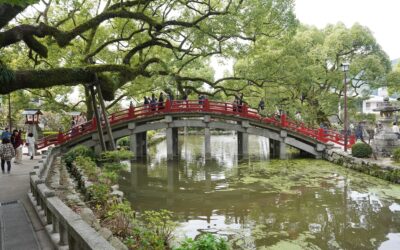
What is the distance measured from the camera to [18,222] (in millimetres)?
7730

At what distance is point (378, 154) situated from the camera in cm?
1961

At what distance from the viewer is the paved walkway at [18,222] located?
6.34 m

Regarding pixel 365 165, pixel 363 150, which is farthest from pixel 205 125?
pixel 365 165

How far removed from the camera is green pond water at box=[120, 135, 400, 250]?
951cm

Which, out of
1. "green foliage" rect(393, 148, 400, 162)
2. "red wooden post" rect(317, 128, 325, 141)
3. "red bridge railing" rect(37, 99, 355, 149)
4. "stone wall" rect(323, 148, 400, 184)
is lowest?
"stone wall" rect(323, 148, 400, 184)

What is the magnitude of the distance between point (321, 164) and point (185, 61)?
39.2 feet

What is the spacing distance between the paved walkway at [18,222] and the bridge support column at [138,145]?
12229mm

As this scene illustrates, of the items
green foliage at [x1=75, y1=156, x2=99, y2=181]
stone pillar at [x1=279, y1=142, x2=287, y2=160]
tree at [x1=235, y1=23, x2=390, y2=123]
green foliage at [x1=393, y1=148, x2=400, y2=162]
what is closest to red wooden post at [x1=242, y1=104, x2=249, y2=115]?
tree at [x1=235, y1=23, x2=390, y2=123]

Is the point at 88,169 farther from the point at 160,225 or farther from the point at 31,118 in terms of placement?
the point at 31,118

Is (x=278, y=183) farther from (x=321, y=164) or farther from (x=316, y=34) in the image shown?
(x=316, y=34)

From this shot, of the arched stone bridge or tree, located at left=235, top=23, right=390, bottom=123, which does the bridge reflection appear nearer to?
the arched stone bridge

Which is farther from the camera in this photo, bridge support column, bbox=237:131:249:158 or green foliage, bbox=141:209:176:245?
bridge support column, bbox=237:131:249:158

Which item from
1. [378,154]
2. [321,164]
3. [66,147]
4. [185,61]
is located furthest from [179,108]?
[378,154]

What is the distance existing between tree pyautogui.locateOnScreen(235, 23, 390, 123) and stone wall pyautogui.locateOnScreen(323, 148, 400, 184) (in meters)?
5.88
